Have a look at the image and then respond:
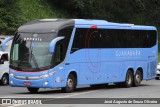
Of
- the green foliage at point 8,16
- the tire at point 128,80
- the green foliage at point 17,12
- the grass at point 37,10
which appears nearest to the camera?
the tire at point 128,80

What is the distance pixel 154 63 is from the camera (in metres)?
33.6

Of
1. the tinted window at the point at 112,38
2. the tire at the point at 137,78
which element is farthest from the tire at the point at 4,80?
the tire at the point at 137,78

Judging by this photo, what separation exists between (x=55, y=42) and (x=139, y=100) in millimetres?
4949

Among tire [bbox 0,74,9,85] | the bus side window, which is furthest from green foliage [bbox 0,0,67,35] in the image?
tire [bbox 0,74,9,85]

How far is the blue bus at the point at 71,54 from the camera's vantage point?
23.9 meters

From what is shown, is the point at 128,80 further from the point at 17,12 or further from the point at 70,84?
the point at 17,12

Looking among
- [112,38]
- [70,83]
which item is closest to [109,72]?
[112,38]

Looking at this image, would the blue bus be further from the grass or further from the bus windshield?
the grass

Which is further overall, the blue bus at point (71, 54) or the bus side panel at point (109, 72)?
the bus side panel at point (109, 72)

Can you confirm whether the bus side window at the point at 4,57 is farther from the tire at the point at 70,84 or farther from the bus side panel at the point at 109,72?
the tire at the point at 70,84

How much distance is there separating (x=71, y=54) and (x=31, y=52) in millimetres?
2039

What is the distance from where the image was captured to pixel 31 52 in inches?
949

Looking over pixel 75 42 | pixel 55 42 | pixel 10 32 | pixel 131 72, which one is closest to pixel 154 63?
pixel 131 72

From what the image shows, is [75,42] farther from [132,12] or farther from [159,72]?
[132,12]
